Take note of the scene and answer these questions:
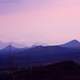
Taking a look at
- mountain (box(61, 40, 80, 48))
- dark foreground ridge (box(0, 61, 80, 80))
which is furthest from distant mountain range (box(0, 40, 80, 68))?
dark foreground ridge (box(0, 61, 80, 80))

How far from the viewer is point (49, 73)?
9.80 metres

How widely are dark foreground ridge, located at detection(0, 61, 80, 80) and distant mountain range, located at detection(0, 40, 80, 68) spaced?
162 millimetres

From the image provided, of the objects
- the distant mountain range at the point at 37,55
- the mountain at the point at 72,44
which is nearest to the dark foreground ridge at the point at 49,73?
the distant mountain range at the point at 37,55

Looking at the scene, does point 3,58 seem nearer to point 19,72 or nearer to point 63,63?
point 19,72

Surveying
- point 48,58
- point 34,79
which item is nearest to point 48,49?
point 48,58

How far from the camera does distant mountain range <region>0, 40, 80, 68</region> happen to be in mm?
9820

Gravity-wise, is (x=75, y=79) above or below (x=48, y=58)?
below

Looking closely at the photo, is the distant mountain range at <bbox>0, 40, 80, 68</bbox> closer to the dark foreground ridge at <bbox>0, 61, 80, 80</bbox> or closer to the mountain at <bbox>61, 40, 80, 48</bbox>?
the mountain at <bbox>61, 40, 80, 48</bbox>

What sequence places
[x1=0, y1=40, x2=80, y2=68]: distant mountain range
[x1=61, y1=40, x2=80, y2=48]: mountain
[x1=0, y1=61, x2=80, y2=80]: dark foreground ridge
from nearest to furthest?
[x1=0, y1=61, x2=80, y2=80]: dark foreground ridge → [x1=0, y1=40, x2=80, y2=68]: distant mountain range → [x1=61, y1=40, x2=80, y2=48]: mountain

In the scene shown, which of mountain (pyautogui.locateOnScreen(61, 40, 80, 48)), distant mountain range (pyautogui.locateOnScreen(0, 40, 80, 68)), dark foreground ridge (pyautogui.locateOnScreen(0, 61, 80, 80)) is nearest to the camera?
dark foreground ridge (pyautogui.locateOnScreen(0, 61, 80, 80))

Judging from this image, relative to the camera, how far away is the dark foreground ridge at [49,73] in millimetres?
9602

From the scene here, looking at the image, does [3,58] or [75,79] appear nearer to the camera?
[75,79]

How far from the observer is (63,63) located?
31.6ft

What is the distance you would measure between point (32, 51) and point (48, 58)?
0.56 metres
